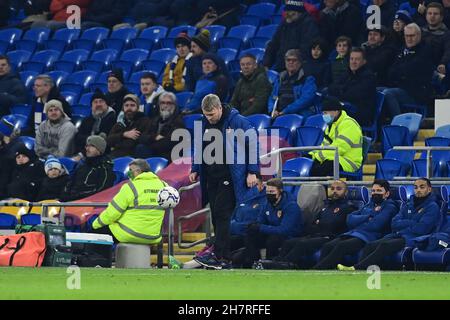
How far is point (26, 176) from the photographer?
798 inches

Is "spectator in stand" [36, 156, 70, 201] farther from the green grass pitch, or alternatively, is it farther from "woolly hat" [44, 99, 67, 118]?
the green grass pitch

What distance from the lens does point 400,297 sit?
10688 millimetres

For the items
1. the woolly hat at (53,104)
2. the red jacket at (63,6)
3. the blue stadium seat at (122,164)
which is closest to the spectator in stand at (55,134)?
the woolly hat at (53,104)

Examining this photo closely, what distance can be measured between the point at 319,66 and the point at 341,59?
0.39 meters

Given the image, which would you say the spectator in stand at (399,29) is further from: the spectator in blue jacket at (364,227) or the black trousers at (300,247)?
the black trousers at (300,247)

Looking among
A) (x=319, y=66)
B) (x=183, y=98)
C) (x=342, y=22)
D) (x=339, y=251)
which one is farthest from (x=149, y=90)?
(x=339, y=251)

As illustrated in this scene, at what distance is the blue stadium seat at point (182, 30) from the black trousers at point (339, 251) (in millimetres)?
8944

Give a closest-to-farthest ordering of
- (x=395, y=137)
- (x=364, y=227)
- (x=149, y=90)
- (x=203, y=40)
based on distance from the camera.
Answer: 1. (x=364, y=227)
2. (x=395, y=137)
3. (x=149, y=90)
4. (x=203, y=40)

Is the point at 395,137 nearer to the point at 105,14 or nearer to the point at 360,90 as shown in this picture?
the point at 360,90

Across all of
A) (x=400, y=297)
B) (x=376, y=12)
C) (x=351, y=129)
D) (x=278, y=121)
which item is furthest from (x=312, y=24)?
(x=400, y=297)

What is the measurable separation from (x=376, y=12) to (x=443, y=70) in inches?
74.6

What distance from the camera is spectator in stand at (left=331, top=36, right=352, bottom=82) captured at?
19.4 meters
